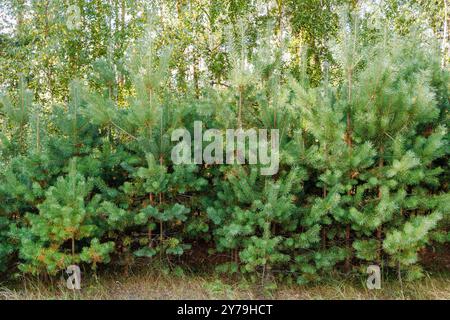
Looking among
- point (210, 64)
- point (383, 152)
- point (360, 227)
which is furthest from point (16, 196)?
point (210, 64)

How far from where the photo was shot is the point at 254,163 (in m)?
3.70

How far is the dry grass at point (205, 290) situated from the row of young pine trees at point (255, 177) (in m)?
0.16

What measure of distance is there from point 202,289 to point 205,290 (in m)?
0.04

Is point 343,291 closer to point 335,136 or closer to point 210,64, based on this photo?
point 335,136

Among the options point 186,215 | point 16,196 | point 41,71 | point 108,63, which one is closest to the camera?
point 16,196

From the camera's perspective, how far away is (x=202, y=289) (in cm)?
396

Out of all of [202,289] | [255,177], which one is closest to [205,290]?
[202,289]

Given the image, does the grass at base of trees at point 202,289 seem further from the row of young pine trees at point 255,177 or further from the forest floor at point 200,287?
the row of young pine trees at point 255,177

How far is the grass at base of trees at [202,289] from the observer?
12.5 ft

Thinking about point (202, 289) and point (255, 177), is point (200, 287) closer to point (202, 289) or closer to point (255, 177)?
point (202, 289)

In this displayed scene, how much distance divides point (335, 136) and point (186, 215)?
1.60 m

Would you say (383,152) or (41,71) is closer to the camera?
(383,152)

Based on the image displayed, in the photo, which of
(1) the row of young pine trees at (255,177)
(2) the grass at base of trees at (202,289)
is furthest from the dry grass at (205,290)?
(1) the row of young pine trees at (255,177)

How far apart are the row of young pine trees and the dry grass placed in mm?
156
